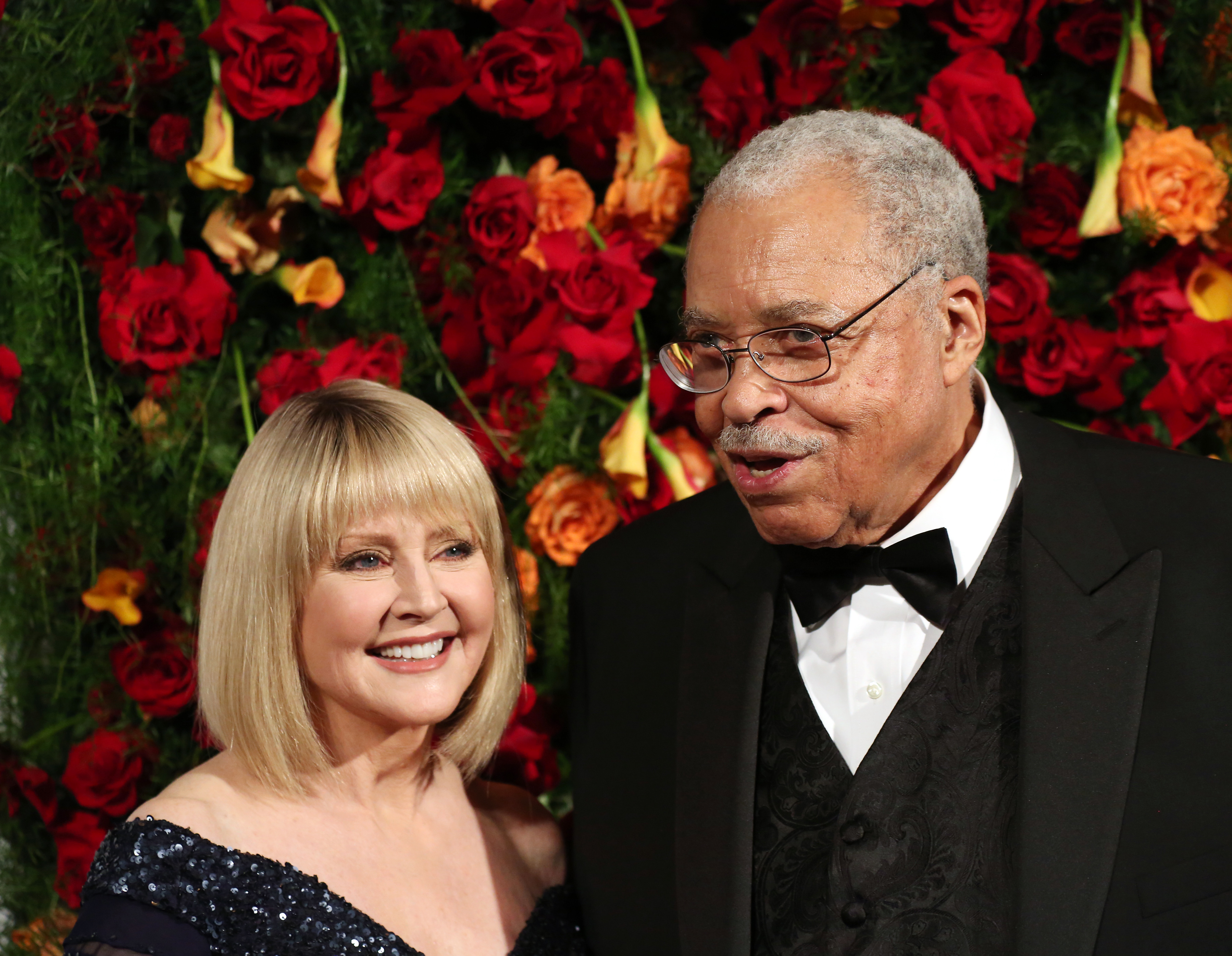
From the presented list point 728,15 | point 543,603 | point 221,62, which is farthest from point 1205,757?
point 221,62

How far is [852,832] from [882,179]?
848mm

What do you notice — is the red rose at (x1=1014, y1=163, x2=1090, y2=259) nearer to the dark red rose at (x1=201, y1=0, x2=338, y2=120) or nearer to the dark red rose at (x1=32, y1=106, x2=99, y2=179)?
the dark red rose at (x1=201, y1=0, x2=338, y2=120)

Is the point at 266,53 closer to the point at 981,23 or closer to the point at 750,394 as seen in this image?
the point at 750,394

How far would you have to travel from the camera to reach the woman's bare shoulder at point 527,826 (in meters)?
1.99

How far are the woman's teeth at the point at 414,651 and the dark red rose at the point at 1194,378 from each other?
4.04 feet

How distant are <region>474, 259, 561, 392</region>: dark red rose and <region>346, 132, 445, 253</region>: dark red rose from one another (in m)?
0.19

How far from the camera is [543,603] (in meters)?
2.18

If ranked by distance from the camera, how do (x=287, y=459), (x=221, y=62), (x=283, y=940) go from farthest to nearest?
(x=221, y=62) → (x=287, y=459) → (x=283, y=940)

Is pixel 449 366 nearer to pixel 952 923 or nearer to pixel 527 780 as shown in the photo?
pixel 527 780

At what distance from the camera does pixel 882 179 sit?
157 cm

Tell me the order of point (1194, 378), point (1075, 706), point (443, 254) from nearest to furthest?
point (1075, 706) → point (1194, 378) → point (443, 254)

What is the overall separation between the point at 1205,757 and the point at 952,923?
362 mm

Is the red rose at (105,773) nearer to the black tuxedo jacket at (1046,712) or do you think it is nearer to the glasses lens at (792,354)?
the black tuxedo jacket at (1046,712)

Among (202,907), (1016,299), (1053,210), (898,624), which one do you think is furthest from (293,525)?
(1053,210)
